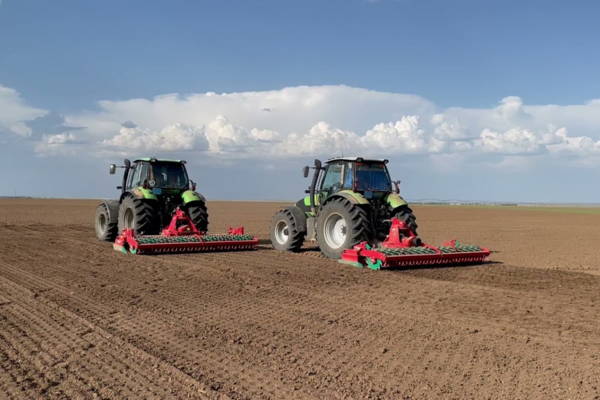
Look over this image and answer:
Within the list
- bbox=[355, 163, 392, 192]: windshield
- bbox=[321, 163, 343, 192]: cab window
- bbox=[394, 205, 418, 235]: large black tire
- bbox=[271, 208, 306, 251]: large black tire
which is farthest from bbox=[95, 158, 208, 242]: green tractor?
bbox=[394, 205, 418, 235]: large black tire

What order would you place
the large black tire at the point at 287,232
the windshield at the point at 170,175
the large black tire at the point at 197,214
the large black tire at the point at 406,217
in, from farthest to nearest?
the windshield at the point at 170,175 < the large black tire at the point at 197,214 < the large black tire at the point at 287,232 < the large black tire at the point at 406,217

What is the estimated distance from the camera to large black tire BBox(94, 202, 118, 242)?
44.9 feet

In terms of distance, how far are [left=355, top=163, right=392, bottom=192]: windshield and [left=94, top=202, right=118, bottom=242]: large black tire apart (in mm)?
6343

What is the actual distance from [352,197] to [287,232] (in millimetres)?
2460

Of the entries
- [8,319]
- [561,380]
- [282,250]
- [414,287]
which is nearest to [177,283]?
[8,319]

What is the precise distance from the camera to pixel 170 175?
517 inches

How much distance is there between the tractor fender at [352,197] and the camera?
1032 centimetres

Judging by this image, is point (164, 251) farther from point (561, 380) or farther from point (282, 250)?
point (561, 380)

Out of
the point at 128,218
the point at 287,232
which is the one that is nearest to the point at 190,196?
the point at 128,218

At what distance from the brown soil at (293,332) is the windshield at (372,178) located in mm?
2152

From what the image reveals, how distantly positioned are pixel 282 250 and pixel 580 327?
7.32 metres

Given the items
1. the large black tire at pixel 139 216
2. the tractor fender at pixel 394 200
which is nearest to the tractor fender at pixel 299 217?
the tractor fender at pixel 394 200

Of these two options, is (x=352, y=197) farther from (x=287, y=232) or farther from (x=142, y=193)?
(x=142, y=193)

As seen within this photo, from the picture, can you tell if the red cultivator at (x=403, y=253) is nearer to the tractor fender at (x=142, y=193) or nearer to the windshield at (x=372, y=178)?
the windshield at (x=372, y=178)
